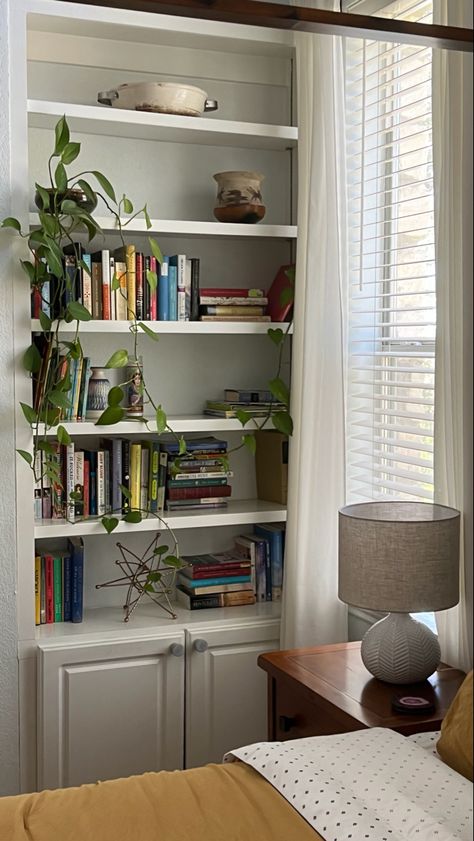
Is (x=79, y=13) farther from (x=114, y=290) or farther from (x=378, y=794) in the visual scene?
(x=378, y=794)

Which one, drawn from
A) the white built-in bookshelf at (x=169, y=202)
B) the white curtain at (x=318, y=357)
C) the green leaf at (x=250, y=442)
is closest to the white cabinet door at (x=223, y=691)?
the white built-in bookshelf at (x=169, y=202)

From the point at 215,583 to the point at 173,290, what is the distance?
916 mm

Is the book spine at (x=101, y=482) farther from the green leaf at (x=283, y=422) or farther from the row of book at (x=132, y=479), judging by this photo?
the green leaf at (x=283, y=422)

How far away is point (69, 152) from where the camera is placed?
8.63ft

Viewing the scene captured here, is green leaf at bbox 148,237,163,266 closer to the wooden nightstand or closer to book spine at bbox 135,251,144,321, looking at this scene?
book spine at bbox 135,251,144,321

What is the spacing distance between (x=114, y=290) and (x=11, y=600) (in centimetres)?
92

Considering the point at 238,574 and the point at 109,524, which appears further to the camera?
the point at 238,574

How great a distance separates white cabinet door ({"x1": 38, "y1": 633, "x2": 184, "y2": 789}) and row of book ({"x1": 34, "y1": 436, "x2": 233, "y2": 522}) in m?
0.40

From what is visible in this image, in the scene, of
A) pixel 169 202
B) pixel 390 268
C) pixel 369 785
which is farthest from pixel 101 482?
pixel 369 785

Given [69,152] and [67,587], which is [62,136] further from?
[67,587]

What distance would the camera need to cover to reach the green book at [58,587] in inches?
114

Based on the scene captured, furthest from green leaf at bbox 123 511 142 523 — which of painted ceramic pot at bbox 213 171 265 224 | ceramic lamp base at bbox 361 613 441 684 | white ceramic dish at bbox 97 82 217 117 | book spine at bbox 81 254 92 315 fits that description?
white ceramic dish at bbox 97 82 217 117

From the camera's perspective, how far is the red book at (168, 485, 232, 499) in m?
3.03

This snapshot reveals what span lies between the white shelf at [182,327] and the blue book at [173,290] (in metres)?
0.05
